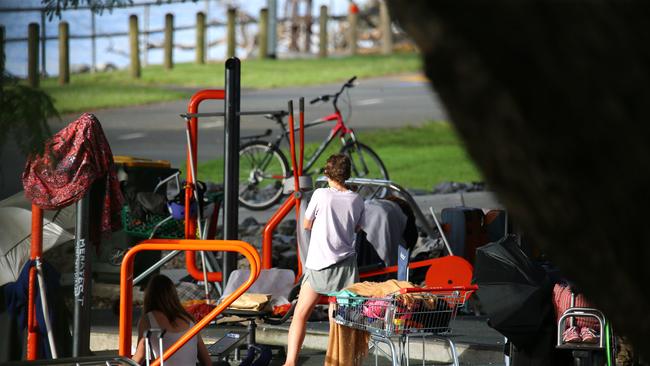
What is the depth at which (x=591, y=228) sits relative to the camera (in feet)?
7.56

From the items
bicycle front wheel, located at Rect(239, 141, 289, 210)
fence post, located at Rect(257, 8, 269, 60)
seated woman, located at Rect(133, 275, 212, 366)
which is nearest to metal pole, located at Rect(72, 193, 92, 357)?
seated woman, located at Rect(133, 275, 212, 366)

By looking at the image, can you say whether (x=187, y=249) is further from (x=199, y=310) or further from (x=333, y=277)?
(x=199, y=310)

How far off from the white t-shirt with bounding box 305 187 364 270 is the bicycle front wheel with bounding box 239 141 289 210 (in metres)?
6.52

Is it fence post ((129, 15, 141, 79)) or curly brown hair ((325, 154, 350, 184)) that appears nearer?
curly brown hair ((325, 154, 350, 184))

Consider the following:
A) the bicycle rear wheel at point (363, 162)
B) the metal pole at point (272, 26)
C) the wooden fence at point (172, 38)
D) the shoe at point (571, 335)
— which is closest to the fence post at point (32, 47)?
the wooden fence at point (172, 38)

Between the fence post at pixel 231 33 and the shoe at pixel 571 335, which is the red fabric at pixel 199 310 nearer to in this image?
the shoe at pixel 571 335

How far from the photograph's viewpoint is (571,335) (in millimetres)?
6773

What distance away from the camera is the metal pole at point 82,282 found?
7.57 meters

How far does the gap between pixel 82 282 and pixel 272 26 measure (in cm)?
2095

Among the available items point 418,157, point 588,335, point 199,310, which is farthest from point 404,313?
point 418,157

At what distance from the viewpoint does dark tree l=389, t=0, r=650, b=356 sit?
2.17 metres

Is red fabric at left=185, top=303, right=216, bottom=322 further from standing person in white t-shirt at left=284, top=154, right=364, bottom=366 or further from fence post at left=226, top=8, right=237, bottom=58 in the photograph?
fence post at left=226, top=8, right=237, bottom=58

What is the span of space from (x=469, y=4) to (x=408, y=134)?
2056 centimetres

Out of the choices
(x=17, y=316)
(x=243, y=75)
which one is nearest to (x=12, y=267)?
(x=17, y=316)
